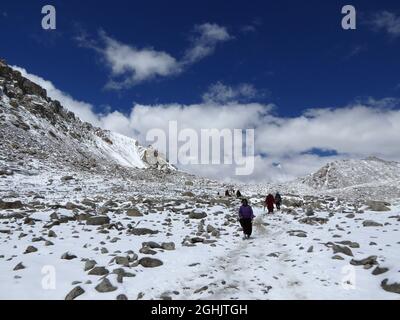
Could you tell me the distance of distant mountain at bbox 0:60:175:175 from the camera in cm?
5966

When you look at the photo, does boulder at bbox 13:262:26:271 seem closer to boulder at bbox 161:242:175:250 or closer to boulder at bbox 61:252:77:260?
boulder at bbox 61:252:77:260

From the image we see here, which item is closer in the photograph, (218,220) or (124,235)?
(124,235)

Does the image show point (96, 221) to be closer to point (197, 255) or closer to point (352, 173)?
point (197, 255)

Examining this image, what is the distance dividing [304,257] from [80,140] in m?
77.9

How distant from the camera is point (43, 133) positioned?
235 ft

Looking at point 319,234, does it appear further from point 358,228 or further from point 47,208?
point 47,208

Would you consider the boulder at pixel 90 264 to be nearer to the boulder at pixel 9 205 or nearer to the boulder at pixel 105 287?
the boulder at pixel 105 287

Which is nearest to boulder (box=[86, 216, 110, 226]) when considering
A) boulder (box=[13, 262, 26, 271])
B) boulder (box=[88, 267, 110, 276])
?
boulder (box=[13, 262, 26, 271])

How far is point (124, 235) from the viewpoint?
18625mm

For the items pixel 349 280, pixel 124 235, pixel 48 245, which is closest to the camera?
pixel 349 280

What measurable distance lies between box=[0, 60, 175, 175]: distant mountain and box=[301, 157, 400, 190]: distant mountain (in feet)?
197

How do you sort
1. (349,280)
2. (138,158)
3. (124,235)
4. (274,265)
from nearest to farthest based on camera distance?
1. (349,280)
2. (274,265)
3. (124,235)
4. (138,158)

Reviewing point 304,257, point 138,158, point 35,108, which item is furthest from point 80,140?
point 304,257
